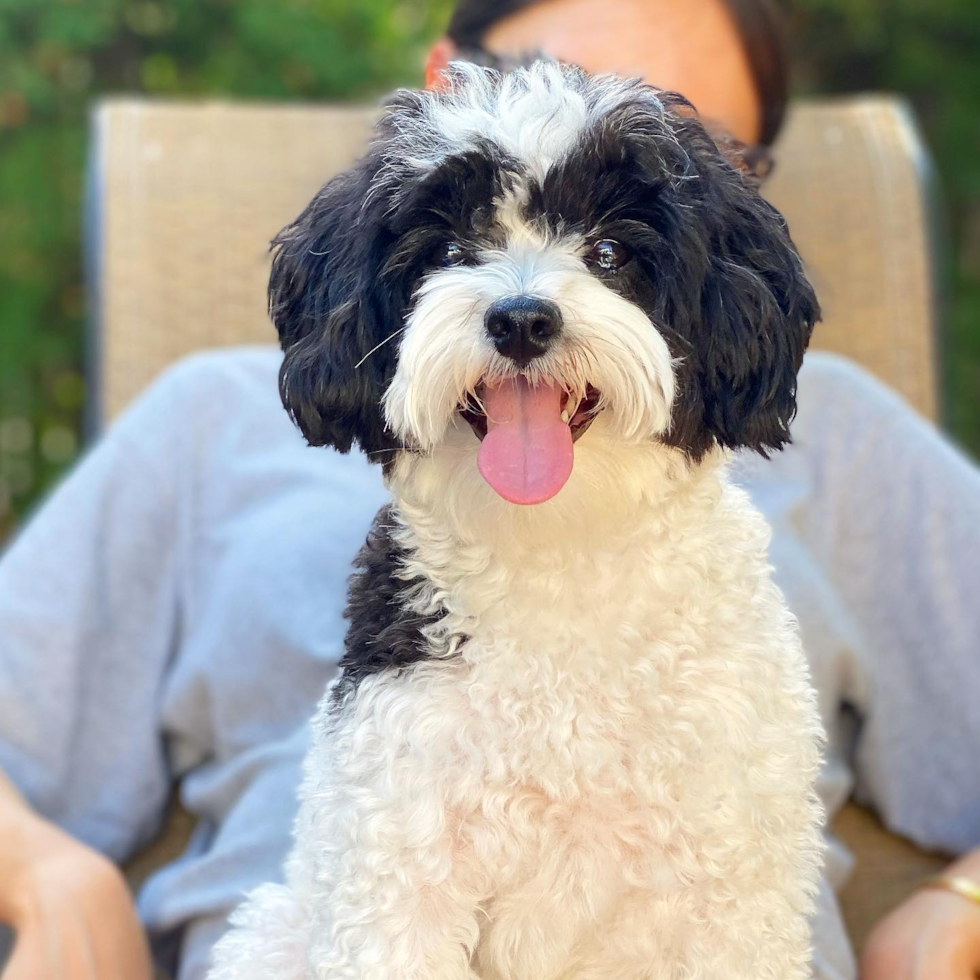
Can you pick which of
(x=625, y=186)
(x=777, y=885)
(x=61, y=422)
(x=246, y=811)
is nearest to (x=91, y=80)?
(x=61, y=422)

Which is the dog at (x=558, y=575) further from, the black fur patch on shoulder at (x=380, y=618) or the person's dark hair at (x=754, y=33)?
the person's dark hair at (x=754, y=33)

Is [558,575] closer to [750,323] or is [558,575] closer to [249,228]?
[750,323]

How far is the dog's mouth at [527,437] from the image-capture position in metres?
0.97

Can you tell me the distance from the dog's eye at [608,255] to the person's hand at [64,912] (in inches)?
39.5

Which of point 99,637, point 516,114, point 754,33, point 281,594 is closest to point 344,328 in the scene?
point 516,114

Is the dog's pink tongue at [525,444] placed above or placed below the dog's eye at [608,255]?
below

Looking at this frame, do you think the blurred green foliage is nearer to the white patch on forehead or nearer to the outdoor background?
the outdoor background

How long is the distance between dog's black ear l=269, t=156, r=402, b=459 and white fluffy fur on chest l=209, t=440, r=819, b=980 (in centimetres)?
7

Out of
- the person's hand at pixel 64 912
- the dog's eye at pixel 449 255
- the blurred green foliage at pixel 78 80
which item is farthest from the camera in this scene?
the blurred green foliage at pixel 78 80

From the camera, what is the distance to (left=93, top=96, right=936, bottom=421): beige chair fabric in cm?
254

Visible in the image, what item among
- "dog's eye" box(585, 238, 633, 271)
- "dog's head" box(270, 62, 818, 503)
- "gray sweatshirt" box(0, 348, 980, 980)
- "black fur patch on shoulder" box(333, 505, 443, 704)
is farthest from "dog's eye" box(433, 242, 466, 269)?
"gray sweatshirt" box(0, 348, 980, 980)

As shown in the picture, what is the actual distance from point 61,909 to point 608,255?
3.36 ft

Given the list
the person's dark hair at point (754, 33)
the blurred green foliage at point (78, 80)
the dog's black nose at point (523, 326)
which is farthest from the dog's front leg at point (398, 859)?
the blurred green foliage at point (78, 80)

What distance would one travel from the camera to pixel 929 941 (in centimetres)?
150
